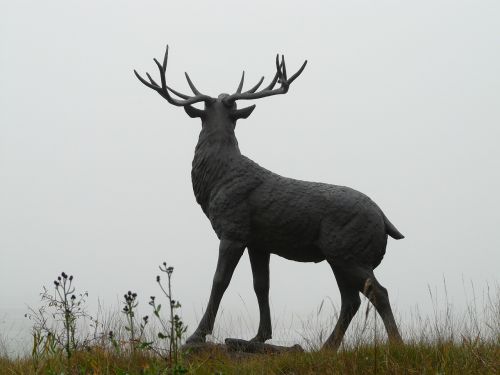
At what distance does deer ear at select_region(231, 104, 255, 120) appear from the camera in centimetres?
549

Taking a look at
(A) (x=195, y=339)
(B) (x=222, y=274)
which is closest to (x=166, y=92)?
(B) (x=222, y=274)

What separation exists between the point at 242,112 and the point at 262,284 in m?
1.78

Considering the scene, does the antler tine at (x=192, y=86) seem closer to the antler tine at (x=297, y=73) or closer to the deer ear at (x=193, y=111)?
the deer ear at (x=193, y=111)

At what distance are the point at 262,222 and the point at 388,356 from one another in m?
1.75

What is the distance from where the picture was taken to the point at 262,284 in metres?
5.20

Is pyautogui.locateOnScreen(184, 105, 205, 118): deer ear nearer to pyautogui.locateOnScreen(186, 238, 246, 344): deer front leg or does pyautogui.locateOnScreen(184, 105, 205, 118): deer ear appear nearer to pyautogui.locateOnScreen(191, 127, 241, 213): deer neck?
pyautogui.locateOnScreen(191, 127, 241, 213): deer neck

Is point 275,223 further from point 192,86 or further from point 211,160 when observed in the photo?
point 192,86

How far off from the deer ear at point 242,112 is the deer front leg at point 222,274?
138 centimetres

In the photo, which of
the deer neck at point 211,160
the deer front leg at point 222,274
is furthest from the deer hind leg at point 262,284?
the deer neck at point 211,160

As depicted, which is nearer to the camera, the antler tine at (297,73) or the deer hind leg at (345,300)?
the deer hind leg at (345,300)

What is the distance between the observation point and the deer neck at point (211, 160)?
5160 mm

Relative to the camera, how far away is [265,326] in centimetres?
516

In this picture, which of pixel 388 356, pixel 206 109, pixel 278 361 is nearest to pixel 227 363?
pixel 278 361

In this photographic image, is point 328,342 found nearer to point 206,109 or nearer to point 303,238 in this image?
point 303,238
